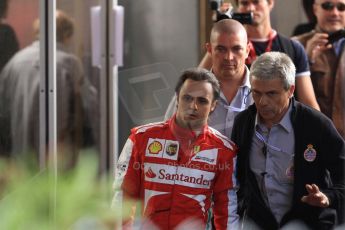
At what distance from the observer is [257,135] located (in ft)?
13.4

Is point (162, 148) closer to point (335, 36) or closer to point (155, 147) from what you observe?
point (155, 147)

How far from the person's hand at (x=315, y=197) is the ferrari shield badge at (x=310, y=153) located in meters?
0.12

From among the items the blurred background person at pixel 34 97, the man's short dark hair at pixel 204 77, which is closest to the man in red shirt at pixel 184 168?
the man's short dark hair at pixel 204 77

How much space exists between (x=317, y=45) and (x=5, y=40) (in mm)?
2033

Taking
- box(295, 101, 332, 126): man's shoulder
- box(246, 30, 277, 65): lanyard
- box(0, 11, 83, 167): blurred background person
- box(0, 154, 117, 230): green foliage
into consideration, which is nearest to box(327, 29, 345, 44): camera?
box(246, 30, 277, 65): lanyard

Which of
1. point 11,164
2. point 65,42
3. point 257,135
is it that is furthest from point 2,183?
point 65,42

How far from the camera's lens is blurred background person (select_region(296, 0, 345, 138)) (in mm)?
5906

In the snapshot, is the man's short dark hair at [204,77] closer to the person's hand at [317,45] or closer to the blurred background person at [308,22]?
the person's hand at [317,45]

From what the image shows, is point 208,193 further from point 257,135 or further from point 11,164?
point 11,164

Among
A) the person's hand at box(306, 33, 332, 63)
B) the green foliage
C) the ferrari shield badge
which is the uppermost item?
the green foliage

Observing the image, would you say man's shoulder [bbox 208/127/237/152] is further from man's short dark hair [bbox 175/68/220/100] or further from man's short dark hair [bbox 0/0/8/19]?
man's short dark hair [bbox 0/0/8/19]

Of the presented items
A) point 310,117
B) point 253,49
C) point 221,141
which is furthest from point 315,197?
point 253,49

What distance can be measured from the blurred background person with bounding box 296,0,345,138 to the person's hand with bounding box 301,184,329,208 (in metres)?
1.95

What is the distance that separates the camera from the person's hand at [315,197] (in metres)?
3.94
